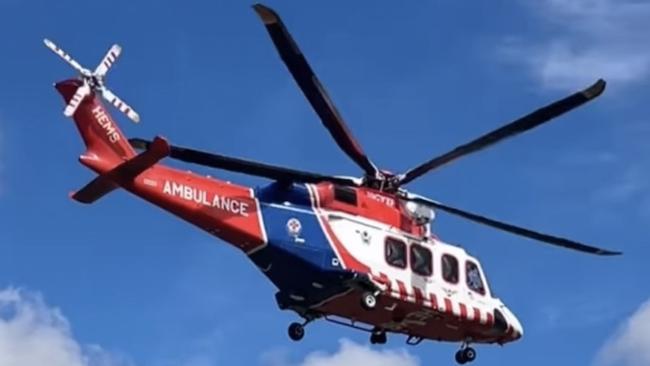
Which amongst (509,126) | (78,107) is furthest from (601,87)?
(78,107)

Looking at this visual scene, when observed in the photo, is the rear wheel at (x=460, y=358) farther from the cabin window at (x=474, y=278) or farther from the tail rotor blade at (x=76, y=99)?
the tail rotor blade at (x=76, y=99)

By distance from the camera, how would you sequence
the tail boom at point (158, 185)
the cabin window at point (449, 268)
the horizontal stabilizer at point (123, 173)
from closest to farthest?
1. the horizontal stabilizer at point (123, 173)
2. the tail boom at point (158, 185)
3. the cabin window at point (449, 268)

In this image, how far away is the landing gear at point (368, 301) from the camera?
5831 cm

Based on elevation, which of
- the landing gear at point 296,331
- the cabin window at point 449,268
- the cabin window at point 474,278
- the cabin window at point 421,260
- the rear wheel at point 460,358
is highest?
the cabin window at point 474,278

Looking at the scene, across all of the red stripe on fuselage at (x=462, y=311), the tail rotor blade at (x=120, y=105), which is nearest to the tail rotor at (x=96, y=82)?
the tail rotor blade at (x=120, y=105)

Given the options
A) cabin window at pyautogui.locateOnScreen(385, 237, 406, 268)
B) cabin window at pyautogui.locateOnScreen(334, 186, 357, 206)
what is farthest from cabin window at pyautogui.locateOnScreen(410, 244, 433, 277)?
cabin window at pyautogui.locateOnScreen(334, 186, 357, 206)

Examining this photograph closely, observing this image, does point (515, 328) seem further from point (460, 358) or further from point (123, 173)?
point (123, 173)

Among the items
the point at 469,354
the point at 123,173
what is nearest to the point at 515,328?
the point at 469,354

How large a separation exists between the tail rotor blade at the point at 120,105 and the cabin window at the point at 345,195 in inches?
357

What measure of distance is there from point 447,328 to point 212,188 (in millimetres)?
11004

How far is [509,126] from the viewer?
59312mm

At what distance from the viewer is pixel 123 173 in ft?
181

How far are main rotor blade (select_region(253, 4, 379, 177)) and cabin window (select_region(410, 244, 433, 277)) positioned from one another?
11.1ft

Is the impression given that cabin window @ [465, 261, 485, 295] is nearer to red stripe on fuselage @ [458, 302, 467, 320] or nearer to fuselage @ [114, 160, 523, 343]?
fuselage @ [114, 160, 523, 343]
